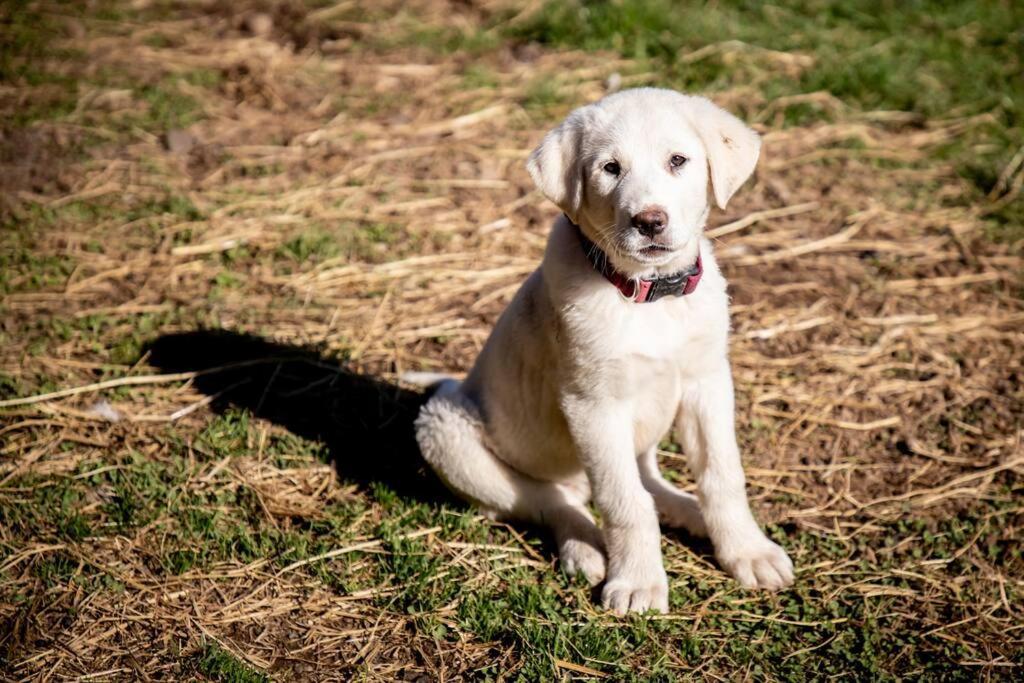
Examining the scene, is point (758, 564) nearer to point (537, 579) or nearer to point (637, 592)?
point (637, 592)

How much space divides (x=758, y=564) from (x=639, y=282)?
3.89 feet

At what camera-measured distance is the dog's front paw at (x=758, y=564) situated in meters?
3.66

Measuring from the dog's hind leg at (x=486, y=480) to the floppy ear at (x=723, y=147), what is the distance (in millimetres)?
1331

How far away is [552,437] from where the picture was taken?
3.75 m

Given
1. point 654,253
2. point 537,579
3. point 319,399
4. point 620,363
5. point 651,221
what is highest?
point 651,221

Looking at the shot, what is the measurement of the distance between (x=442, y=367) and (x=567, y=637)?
190cm

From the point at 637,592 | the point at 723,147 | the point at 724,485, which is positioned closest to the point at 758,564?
the point at 724,485

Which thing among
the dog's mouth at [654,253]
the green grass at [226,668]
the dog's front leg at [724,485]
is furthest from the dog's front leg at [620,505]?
the green grass at [226,668]

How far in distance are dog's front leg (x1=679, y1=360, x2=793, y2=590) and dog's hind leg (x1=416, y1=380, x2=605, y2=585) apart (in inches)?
18.3

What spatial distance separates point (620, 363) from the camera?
11.0 ft

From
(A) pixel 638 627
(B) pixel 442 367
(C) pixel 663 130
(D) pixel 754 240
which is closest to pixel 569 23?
(D) pixel 754 240

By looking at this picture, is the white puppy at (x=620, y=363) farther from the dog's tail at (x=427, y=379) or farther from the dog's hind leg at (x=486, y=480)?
the dog's tail at (x=427, y=379)

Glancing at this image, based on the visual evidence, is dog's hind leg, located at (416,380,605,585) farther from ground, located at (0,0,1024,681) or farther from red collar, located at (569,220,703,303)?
red collar, located at (569,220,703,303)

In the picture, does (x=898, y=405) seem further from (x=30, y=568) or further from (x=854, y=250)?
(x=30, y=568)
